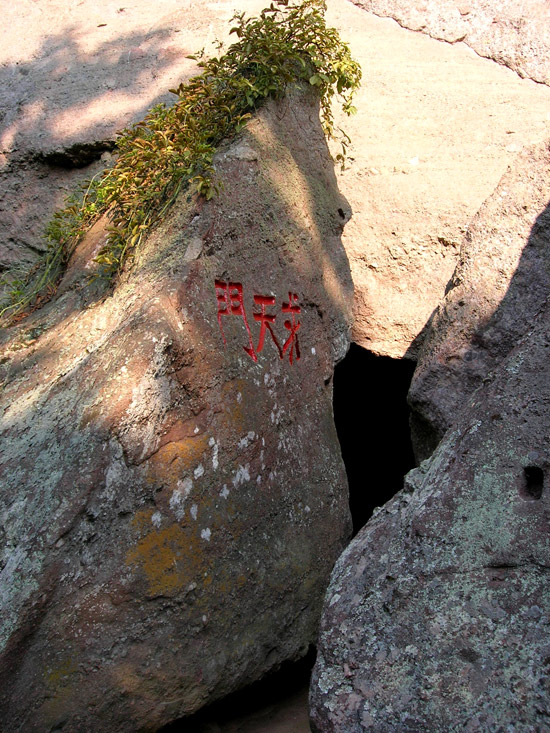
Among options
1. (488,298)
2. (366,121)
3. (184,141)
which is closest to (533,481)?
(488,298)

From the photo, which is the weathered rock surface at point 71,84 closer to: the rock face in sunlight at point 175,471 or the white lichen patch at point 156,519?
the rock face in sunlight at point 175,471

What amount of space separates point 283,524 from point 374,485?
6.65ft

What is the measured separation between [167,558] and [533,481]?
47.9 inches

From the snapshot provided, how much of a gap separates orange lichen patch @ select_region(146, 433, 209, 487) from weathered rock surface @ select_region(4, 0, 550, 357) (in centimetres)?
161

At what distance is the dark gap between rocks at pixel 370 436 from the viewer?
4.61 meters

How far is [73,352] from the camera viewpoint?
9.55ft

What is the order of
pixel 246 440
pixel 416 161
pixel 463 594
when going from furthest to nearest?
pixel 416 161 → pixel 246 440 → pixel 463 594

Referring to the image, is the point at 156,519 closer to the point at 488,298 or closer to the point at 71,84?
the point at 488,298

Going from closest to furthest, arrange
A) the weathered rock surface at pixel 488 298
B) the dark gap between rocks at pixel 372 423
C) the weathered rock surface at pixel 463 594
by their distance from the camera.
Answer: the weathered rock surface at pixel 463 594 < the weathered rock surface at pixel 488 298 < the dark gap between rocks at pixel 372 423

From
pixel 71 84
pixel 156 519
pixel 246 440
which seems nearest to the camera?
pixel 156 519

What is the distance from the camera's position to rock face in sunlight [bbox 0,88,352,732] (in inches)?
93.2

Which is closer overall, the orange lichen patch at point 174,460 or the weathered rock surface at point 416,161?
the orange lichen patch at point 174,460

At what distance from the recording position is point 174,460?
2629 millimetres

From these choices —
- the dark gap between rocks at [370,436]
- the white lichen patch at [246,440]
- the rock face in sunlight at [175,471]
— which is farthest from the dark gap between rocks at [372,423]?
the white lichen patch at [246,440]
